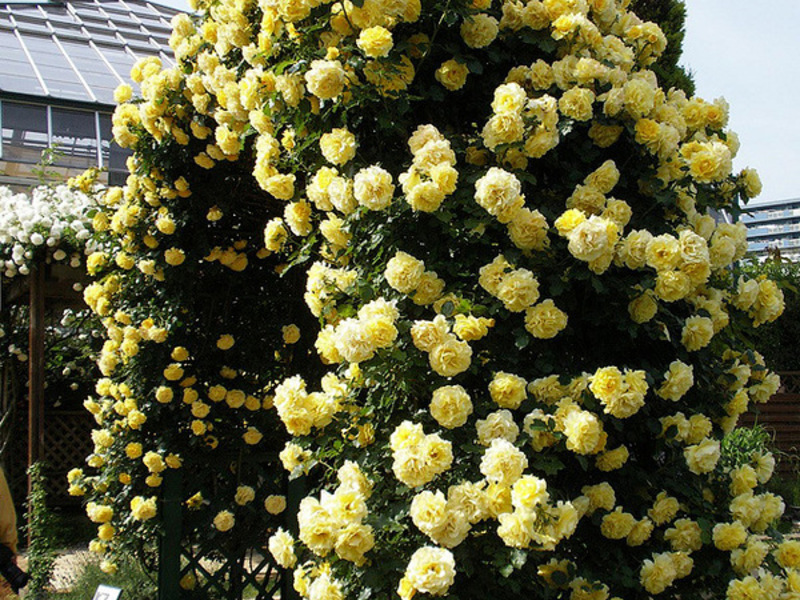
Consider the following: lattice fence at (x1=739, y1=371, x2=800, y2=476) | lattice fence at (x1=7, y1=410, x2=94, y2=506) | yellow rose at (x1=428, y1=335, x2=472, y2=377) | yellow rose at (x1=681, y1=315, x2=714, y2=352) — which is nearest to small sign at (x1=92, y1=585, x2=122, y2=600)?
yellow rose at (x1=428, y1=335, x2=472, y2=377)

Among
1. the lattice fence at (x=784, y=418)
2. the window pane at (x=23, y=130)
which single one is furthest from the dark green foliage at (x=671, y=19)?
the window pane at (x=23, y=130)

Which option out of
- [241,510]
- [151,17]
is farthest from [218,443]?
[151,17]

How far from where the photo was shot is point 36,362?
5480 mm

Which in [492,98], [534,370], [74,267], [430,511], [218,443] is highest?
[74,267]

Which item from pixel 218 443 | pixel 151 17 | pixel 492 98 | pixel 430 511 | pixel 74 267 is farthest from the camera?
pixel 151 17

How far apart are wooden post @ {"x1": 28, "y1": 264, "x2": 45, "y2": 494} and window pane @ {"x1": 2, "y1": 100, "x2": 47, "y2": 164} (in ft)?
16.4

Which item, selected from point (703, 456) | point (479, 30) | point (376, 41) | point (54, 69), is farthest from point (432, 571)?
point (54, 69)

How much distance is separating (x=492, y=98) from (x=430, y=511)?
1.13m

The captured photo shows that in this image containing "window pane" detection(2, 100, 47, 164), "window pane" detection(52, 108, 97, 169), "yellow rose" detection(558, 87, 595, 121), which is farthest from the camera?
"window pane" detection(52, 108, 97, 169)

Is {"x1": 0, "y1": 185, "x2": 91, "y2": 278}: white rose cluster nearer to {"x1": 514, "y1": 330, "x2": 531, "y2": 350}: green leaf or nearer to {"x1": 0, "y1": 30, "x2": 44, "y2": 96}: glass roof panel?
{"x1": 514, "y1": 330, "x2": 531, "y2": 350}: green leaf

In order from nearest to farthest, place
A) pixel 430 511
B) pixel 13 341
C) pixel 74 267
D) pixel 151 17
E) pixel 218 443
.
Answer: pixel 430 511 < pixel 218 443 < pixel 74 267 < pixel 13 341 < pixel 151 17

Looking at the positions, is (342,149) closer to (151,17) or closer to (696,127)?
(696,127)

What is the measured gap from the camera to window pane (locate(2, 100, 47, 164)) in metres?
9.70

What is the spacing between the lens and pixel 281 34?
83.3 inches
